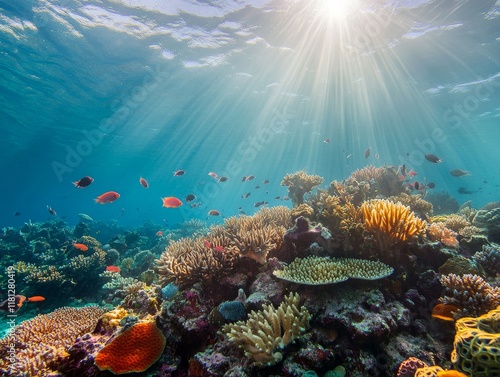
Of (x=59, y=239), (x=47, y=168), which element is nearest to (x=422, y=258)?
(x=59, y=239)

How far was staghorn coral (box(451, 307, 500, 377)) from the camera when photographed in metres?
2.45

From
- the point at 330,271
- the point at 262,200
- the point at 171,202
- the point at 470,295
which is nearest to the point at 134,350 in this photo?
the point at 330,271

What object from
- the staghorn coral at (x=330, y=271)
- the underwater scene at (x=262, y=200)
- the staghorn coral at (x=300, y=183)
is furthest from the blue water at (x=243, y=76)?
the staghorn coral at (x=330, y=271)

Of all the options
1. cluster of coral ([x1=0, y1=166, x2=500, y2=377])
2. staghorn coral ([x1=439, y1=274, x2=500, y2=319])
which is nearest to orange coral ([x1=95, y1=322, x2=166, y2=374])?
cluster of coral ([x1=0, y1=166, x2=500, y2=377])

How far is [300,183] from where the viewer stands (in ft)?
33.6

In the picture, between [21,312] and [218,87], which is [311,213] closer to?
[21,312]

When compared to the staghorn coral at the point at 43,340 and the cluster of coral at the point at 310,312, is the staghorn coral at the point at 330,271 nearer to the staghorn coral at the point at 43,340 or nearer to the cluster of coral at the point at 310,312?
the cluster of coral at the point at 310,312

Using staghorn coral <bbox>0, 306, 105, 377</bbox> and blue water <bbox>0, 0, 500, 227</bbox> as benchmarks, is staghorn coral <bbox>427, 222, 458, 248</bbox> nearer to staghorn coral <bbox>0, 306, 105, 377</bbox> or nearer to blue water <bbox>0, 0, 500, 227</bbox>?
staghorn coral <bbox>0, 306, 105, 377</bbox>

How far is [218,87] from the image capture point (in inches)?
858

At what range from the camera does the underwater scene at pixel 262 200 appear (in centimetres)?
362

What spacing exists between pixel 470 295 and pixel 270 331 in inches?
129

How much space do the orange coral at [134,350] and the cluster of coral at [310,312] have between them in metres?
0.01

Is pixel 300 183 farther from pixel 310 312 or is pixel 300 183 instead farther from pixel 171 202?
pixel 310 312

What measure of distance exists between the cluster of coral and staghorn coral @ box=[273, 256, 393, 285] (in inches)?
1.0
